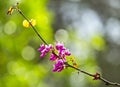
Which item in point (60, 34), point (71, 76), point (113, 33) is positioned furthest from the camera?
point (113, 33)

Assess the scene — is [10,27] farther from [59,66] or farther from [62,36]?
[59,66]

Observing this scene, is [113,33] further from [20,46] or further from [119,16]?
[20,46]

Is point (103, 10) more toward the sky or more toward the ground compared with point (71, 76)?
more toward the sky

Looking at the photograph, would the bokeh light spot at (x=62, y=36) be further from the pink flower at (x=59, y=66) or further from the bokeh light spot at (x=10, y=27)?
the pink flower at (x=59, y=66)

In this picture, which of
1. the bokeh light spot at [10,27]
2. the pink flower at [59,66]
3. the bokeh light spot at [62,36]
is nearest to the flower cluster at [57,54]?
the pink flower at [59,66]

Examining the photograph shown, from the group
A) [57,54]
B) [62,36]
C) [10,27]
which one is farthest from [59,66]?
[62,36]

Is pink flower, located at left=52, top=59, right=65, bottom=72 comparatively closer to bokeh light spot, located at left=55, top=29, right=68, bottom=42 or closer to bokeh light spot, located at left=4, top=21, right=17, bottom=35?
bokeh light spot, located at left=4, top=21, right=17, bottom=35

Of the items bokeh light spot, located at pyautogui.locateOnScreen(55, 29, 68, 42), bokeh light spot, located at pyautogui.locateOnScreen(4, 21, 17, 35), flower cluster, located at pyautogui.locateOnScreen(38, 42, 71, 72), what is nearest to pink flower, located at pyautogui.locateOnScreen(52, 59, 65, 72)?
flower cluster, located at pyautogui.locateOnScreen(38, 42, 71, 72)

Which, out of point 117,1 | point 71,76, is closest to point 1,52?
point 71,76

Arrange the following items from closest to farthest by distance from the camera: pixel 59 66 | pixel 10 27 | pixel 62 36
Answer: pixel 59 66 → pixel 10 27 → pixel 62 36
